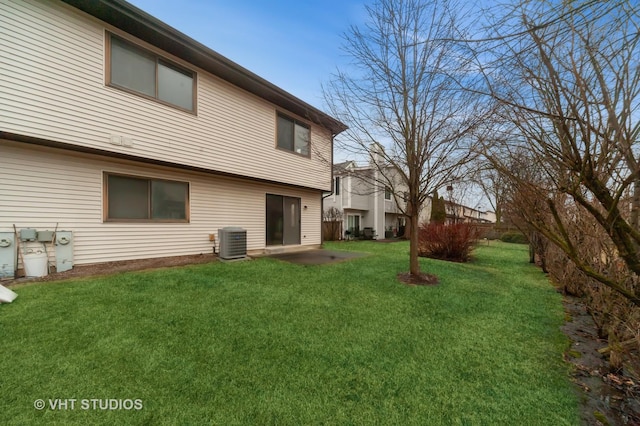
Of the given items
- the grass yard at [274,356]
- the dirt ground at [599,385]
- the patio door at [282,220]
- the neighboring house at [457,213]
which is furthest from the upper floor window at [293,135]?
the dirt ground at [599,385]

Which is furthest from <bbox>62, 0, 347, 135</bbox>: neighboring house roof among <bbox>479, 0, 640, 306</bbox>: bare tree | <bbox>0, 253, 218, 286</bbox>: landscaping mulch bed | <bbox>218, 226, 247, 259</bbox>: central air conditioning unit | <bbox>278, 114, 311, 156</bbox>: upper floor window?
<bbox>0, 253, 218, 286</bbox>: landscaping mulch bed

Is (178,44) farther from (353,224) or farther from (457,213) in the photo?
(457,213)

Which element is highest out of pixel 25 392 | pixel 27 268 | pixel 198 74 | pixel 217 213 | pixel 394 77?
pixel 198 74

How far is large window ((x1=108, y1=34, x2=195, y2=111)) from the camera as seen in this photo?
238 inches

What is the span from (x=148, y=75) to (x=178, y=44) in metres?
1.09

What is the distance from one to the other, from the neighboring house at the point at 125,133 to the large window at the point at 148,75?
25 millimetres

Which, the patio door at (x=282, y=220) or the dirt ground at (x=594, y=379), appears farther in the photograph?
the patio door at (x=282, y=220)

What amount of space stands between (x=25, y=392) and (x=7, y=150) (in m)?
5.43

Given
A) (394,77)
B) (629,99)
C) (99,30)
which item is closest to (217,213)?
(99,30)

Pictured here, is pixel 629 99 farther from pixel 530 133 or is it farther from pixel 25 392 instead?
pixel 25 392

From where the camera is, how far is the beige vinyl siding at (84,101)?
4875 mm

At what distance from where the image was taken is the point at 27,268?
16.5ft

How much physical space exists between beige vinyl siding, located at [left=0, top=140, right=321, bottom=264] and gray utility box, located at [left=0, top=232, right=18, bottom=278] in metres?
0.21

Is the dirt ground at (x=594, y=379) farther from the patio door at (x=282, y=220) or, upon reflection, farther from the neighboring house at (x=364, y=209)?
the neighboring house at (x=364, y=209)
